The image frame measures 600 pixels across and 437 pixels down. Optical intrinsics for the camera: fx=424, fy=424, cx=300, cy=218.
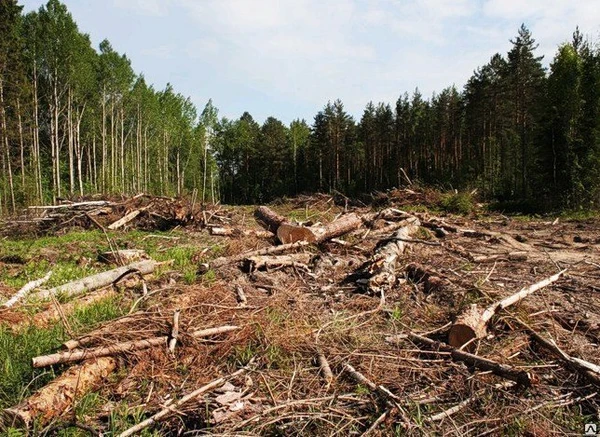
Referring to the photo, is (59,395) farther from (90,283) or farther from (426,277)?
(426,277)

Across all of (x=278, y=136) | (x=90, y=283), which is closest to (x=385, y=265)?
(x=90, y=283)

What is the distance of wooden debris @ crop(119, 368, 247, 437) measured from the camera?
2.97 meters

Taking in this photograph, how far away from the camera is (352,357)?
407cm

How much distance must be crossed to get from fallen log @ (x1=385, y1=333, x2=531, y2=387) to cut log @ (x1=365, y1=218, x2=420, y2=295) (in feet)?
5.45

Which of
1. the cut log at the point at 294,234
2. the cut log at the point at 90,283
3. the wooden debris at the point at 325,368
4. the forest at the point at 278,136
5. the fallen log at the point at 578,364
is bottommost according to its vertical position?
the wooden debris at the point at 325,368

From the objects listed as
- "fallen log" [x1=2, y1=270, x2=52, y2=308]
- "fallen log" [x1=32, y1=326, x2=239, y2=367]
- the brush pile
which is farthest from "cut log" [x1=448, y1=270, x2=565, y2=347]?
"fallen log" [x1=2, y1=270, x2=52, y2=308]

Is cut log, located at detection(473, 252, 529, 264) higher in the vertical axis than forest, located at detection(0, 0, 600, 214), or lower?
lower

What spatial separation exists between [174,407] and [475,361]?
261 centimetres

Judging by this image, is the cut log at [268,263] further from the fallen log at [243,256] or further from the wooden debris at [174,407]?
the wooden debris at [174,407]

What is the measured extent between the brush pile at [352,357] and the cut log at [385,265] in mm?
33

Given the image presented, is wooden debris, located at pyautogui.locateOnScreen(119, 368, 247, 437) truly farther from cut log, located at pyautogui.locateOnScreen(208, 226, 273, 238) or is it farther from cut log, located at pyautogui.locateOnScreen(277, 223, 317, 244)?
cut log, located at pyautogui.locateOnScreen(208, 226, 273, 238)

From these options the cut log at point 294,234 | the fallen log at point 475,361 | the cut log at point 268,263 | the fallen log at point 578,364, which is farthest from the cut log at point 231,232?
the fallen log at point 578,364

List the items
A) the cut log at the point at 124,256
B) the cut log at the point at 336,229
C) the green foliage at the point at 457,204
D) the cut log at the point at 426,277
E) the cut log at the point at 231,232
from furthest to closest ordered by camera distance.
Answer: the green foliage at the point at 457,204, the cut log at the point at 231,232, the cut log at the point at 336,229, the cut log at the point at 124,256, the cut log at the point at 426,277

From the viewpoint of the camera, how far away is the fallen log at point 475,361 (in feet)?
Result: 11.2
